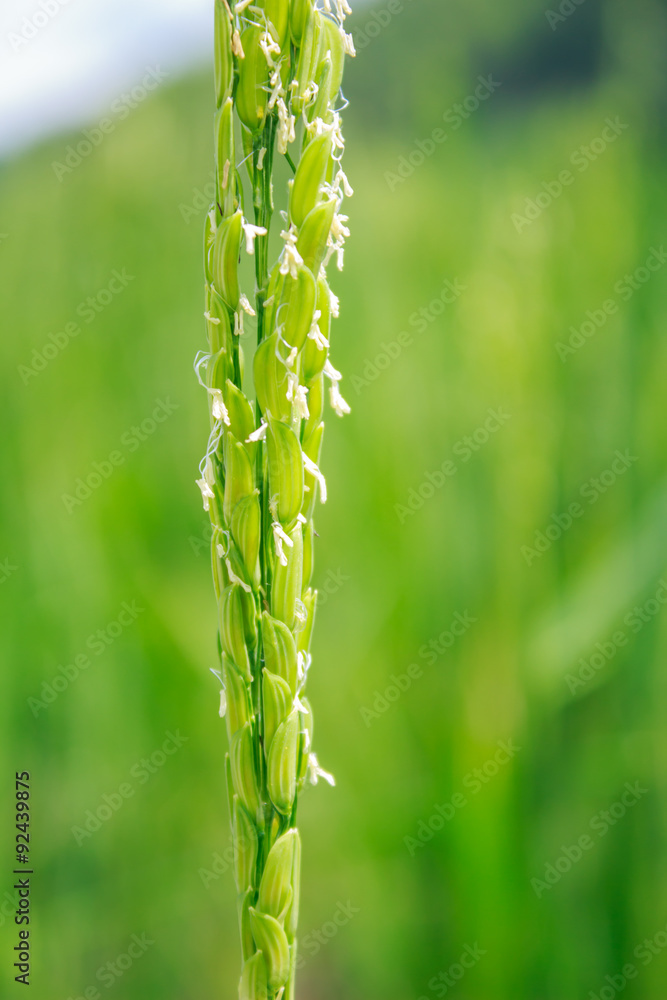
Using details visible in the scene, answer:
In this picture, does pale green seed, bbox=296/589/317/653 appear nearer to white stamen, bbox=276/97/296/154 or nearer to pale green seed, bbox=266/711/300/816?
pale green seed, bbox=266/711/300/816

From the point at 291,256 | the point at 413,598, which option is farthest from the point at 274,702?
the point at 413,598

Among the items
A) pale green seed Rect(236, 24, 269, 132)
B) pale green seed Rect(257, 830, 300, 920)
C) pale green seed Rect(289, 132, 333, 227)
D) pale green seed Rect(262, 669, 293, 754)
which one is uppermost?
pale green seed Rect(236, 24, 269, 132)

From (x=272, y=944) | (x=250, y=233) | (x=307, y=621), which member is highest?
(x=250, y=233)

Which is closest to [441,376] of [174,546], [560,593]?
[560,593]

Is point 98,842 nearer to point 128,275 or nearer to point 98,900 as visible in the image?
point 98,900

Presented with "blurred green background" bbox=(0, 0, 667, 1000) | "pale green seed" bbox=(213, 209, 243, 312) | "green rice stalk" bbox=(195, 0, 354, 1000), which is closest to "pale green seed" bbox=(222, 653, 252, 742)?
"green rice stalk" bbox=(195, 0, 354, 1000)

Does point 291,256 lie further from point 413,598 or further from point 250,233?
point 413,598

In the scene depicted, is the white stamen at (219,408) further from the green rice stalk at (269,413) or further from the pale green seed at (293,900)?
the pale green seed at (293,900)
